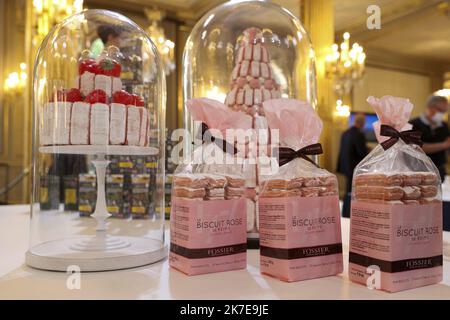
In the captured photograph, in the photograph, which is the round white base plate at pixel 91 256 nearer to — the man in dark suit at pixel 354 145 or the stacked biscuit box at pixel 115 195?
the stacked biscuit box at pixel 115 195

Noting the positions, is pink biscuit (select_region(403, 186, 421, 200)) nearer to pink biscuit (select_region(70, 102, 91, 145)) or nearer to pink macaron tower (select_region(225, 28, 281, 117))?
pink macaron tower (select_region(225, 28, 281, 117))

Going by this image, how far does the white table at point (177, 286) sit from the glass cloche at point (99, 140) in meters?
0.04

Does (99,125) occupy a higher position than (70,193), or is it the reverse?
(99,125)

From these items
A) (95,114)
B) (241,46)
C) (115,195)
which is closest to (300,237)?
(95,114)

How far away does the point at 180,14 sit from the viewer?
6.88 meters

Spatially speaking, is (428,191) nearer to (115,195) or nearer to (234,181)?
(234,181)

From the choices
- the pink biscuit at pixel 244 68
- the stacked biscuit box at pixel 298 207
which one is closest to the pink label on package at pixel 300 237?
the stacked biscuit box at pixel 298 207

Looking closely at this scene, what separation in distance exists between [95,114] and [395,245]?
606 millimetres

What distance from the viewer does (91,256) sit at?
2.59 feet

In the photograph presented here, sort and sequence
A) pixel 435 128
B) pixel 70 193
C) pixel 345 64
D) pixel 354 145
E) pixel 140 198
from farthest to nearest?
1. pixel 345 64
2. pixel 354 145
3. pixel 435 128
4. pixel 70 193
5. pixel 140 198

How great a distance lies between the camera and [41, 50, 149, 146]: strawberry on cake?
2.87 ft
